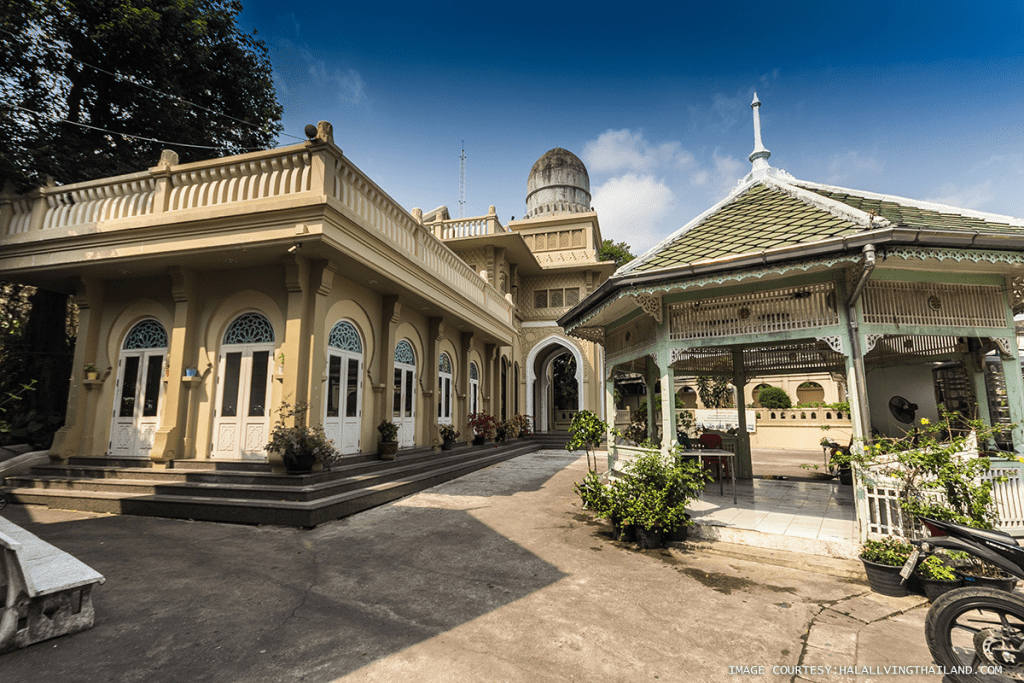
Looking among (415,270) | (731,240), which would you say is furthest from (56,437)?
(731,240)

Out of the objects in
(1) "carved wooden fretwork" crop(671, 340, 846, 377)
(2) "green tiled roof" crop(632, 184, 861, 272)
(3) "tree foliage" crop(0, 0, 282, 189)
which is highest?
(3) "tree foliage" crop(0, 0, 282, 189)

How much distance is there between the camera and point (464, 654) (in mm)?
3135

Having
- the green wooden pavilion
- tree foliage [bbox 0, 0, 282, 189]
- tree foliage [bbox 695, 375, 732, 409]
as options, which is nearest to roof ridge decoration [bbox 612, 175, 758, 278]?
the green wooden pavilion

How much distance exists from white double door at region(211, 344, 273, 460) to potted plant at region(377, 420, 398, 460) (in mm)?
2265

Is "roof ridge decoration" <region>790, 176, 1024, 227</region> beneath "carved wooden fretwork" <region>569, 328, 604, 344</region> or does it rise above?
above

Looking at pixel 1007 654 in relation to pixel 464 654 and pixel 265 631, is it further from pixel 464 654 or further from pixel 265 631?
pixel 265 631

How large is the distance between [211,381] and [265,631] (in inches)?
264

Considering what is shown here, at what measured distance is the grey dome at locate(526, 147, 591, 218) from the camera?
28547 millimetres

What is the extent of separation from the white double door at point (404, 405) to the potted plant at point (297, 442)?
10.0 feet

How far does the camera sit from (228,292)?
8.96 meters

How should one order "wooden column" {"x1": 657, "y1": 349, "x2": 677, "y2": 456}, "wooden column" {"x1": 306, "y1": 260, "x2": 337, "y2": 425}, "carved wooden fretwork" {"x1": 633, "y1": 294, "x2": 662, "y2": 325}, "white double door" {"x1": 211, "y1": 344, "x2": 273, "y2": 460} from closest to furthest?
"wooden column" {"x1": 657, "y1": 349, "x2": 677, "y2": 456} → "carved wooden fretwork" {"x1": 633, "y1": 294, "x2": 662, "y2": 325} → "wooden column" {"x1": 306, "y1": 260, "x2": 337, "y2": 425} → "white double door" {"x1": 211, "y1": 344, "x2": 273, "y2": 460}

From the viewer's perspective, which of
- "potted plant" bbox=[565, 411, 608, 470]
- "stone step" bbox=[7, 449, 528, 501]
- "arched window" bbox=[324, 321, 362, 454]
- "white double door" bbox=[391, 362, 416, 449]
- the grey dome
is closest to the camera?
"stone step" bbox=[7, 449, 528, 501]

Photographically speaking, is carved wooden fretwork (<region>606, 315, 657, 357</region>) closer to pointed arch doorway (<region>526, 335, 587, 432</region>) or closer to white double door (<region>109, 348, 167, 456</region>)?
white double door (<region>109, 348, 167, 456</region>)

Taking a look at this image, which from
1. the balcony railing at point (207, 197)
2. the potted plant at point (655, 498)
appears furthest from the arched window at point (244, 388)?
the potted plant at point (655, 498)
